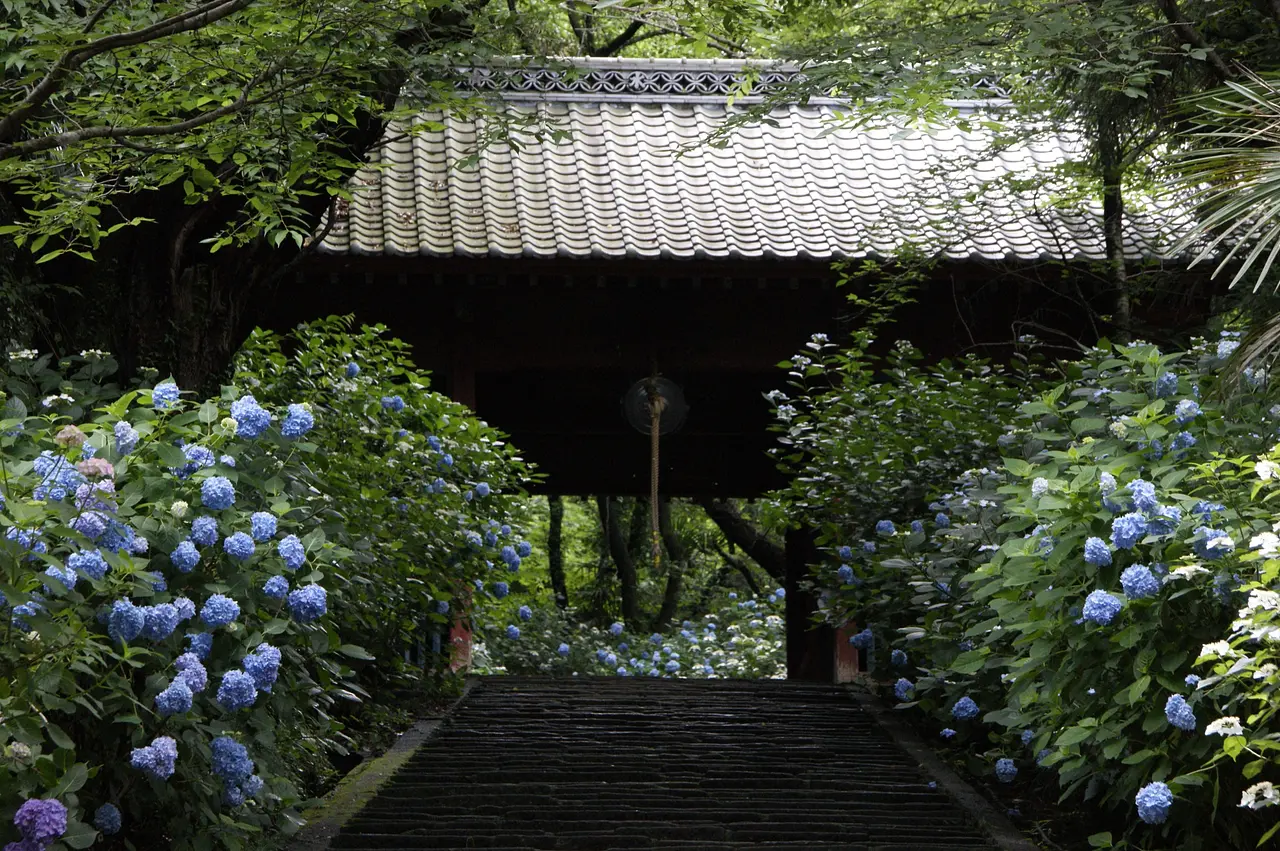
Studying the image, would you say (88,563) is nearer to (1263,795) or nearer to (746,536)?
(1263,795)

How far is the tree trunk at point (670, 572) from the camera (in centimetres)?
1652

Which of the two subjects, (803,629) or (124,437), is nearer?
(124,437)

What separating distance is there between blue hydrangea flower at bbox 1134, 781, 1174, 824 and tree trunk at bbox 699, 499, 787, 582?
10071 mm

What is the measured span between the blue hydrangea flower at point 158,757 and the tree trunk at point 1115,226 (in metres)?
5.25

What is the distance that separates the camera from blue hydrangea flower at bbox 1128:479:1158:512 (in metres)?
3.59

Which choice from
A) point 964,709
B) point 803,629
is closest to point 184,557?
point 964,709

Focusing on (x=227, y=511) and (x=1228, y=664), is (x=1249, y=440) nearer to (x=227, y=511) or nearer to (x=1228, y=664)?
(x=1228, y=664)

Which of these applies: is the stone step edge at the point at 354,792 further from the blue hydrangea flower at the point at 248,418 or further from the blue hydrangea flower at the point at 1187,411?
the blue hydrangea flower at the point at 1187,411

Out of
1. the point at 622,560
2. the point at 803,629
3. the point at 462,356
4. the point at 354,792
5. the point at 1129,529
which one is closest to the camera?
the point at 1129,529

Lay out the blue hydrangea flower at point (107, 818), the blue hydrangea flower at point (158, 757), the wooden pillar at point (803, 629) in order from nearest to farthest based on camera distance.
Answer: the blue hydrangea flower at point (158, 757), the blue hydrangea flower at point (107, 818), the wooden pillar at point (803, 629)

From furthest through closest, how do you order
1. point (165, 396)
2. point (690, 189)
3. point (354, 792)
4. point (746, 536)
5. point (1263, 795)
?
point (746, 536) → point (690, 189) → point (354, 792) → point (165, 396) → point (1263, 795)

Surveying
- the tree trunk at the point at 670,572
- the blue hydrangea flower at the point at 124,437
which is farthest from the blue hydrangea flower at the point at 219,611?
the tree trunk at the point at 670,572

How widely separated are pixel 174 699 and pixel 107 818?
34cm

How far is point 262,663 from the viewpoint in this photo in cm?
346
